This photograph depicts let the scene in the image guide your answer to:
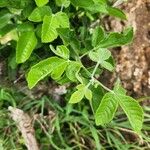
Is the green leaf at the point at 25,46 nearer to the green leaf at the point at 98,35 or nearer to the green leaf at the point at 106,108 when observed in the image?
the green leaf at the point at 98,35

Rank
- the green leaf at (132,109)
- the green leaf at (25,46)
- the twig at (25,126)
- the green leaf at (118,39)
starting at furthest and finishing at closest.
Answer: the twig at (25,126) < the green leaf at (25,46) < the green leaf at (118,39) < the green leaf at (132,109)

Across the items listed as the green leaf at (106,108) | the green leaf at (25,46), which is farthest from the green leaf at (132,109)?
the green leaf at (25,46)

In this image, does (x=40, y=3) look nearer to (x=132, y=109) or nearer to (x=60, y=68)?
(x=60, y=68)

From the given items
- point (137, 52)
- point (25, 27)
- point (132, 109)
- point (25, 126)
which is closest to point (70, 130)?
point (25, 126)

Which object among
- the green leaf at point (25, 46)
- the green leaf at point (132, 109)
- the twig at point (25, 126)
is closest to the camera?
the green leaf at point (132, 109)

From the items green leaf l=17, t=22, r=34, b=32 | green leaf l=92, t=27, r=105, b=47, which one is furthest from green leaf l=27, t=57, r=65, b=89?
green leaf l=17, t=22, r=34, b=32
